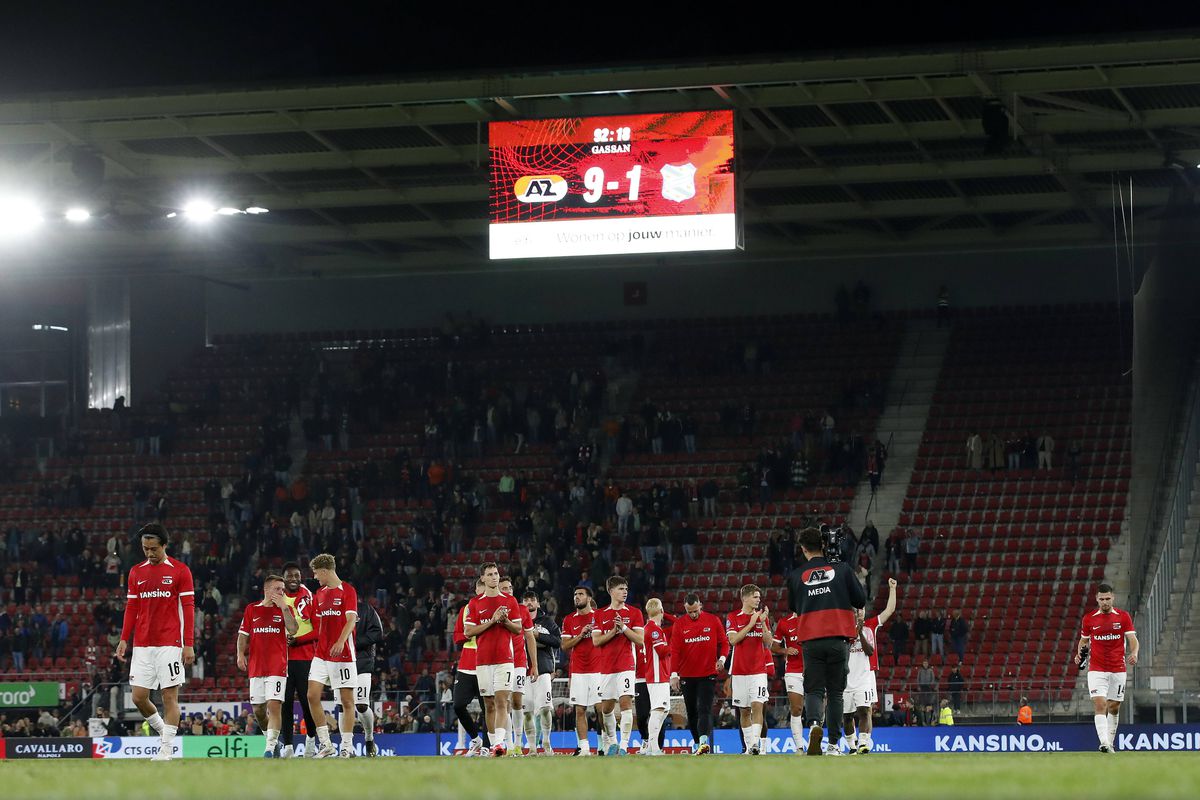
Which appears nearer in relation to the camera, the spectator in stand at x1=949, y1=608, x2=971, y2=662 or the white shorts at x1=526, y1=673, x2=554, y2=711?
the white shorts at x1=526, y1=673, x2=554, y2=711

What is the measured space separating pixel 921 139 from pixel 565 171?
373 inches

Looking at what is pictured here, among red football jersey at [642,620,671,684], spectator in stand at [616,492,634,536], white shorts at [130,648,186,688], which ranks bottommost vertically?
red football jersey at [642,620,671,684]

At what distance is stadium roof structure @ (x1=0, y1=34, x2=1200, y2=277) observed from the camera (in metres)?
27.6

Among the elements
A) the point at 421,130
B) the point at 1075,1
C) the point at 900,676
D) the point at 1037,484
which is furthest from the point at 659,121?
the point at 1037,484

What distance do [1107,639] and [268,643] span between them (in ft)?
35.0

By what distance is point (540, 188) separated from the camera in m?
26.0

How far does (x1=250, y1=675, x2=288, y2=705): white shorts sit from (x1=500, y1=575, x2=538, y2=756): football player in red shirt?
272cm

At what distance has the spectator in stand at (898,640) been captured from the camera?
109 feet

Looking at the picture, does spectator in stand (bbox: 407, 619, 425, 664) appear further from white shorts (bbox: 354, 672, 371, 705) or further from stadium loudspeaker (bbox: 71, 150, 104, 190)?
white shorts (bbox: 354, 672, 371, 705)

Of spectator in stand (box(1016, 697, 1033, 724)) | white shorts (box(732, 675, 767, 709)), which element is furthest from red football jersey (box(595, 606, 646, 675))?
spectator in stand (box(1016, 697, 1033, 724))

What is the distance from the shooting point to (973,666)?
32.6m

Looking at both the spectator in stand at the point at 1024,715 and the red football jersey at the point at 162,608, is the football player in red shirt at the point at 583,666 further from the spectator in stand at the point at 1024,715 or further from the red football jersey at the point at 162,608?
the spectator in stand at the point at 1024,715

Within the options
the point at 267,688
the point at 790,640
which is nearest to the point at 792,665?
the point at 790,640

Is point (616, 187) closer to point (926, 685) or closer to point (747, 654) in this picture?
point (747, 654)
